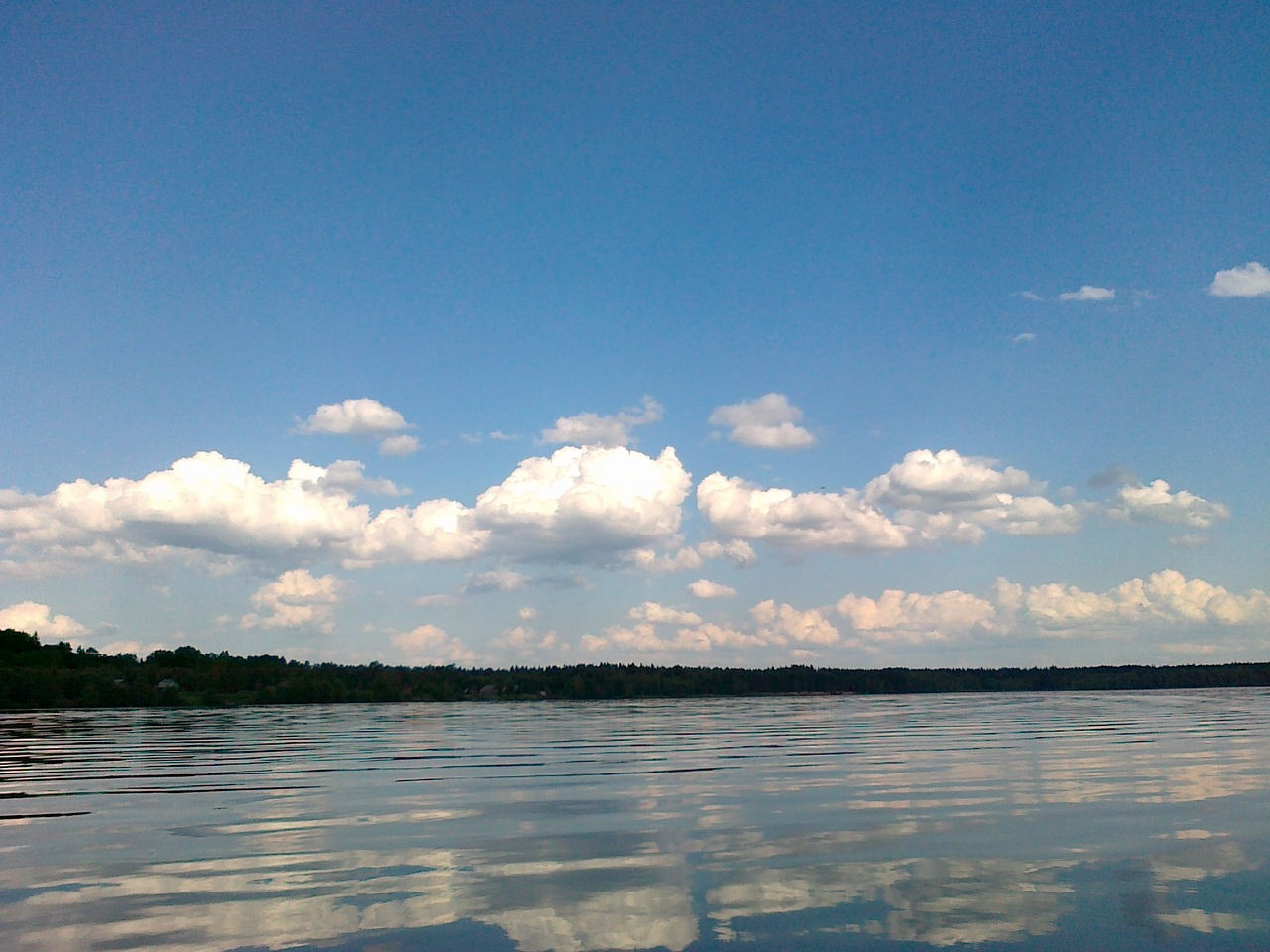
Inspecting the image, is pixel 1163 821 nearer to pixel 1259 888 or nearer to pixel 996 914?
pixel 1259 888

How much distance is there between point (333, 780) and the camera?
33.6m

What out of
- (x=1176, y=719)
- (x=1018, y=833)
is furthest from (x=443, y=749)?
(x=1176, y=719)

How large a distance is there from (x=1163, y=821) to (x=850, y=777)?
12.0m

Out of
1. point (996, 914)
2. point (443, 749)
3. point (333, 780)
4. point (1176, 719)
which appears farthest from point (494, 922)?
point (1176, 719)

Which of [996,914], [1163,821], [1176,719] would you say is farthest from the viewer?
[1176,719]

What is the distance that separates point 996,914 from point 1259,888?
4346mm

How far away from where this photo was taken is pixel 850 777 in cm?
3222

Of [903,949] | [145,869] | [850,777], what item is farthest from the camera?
[850,777]

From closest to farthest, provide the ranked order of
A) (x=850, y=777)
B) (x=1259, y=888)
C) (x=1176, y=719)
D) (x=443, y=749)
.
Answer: (x=1259, y=888) → (x=850, y=777) → (x=443, y=749) → (x=1176, y=719)

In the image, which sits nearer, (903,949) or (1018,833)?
(903,949)

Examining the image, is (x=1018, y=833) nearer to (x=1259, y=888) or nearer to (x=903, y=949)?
(x=1259, y=888)

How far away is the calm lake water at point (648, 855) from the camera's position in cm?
1247

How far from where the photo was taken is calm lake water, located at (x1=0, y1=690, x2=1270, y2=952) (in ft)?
40.9

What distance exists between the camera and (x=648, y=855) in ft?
59.0
